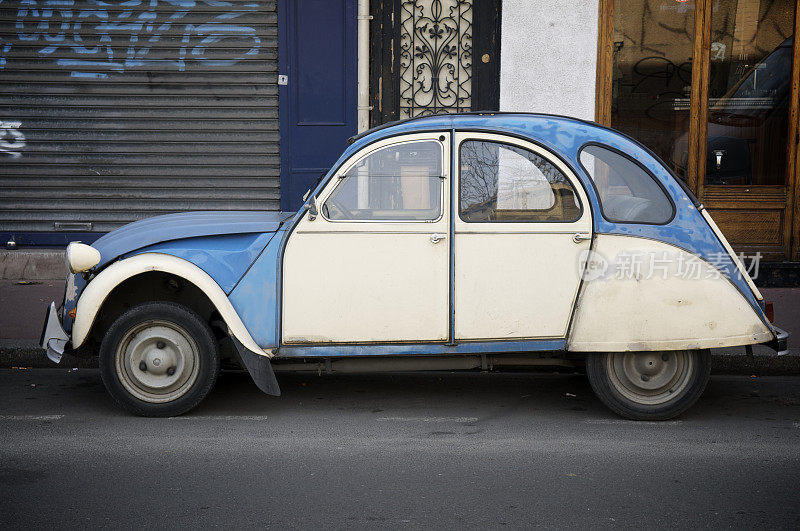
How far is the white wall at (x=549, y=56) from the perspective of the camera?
993cm

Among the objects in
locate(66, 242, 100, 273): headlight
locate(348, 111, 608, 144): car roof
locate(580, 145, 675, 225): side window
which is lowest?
locate(66, 242, 100, 273): headlight

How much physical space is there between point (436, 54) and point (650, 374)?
5.95 meters

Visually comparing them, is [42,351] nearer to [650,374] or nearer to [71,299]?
[71,299]

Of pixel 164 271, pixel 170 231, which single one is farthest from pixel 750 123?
pixel 164 271

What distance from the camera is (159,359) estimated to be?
5109 millimetres

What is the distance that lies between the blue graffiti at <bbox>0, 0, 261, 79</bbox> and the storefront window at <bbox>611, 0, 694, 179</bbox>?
14.5 ft

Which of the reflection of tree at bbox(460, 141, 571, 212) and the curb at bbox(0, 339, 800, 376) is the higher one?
the reflection of tree at bbox(460, 141, 571, 212)

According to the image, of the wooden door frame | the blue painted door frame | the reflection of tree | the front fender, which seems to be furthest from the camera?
the blue painted door frame

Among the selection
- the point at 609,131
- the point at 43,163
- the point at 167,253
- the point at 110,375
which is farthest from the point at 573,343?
the point at 43,163

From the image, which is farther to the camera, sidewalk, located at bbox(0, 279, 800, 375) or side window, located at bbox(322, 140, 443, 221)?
sidewalk, located at bbox(0, 279, 800, 375)

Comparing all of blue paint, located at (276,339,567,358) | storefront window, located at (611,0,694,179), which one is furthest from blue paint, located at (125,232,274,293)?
storefront window, located at (611,0,694,179)

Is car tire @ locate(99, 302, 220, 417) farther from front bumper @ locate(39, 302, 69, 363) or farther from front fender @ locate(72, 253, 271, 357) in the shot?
front bumper @ locate(39, 302, 69, 363)

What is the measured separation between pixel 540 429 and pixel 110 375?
2634mm

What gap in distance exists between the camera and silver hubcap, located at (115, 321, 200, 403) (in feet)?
16.8
